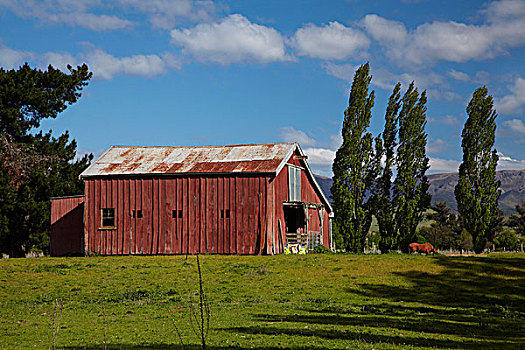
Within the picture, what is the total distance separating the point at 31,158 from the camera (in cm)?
4878

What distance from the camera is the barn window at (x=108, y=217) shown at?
40.5 meters

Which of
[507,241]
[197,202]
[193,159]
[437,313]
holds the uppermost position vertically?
[193,159]

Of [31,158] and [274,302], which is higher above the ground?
[31,158]

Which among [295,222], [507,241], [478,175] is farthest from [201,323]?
[507,241]

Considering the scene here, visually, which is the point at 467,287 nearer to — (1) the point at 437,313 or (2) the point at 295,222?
(1) the point at 437,313

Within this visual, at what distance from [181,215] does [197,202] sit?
4.81 feet

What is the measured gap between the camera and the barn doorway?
40031 mm

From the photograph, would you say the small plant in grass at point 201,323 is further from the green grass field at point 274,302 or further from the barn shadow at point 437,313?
the barn shadow at point 437,313

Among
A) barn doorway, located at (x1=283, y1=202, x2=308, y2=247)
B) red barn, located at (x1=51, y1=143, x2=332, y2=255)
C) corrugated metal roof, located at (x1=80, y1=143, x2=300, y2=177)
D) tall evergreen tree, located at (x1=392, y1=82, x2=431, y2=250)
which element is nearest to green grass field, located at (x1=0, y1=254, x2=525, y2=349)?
red barn, located at (x1=51, y1=143, x2=332, y2=255)

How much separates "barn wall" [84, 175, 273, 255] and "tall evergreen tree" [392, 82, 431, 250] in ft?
47.1

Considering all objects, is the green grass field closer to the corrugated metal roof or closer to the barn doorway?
the barn doorway

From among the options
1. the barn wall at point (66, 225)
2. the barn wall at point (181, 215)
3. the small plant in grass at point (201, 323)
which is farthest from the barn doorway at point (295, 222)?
the small plant in grass at point (201, 323)

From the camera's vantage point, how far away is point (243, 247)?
3744 cm

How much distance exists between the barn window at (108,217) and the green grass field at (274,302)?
687 centimetres
